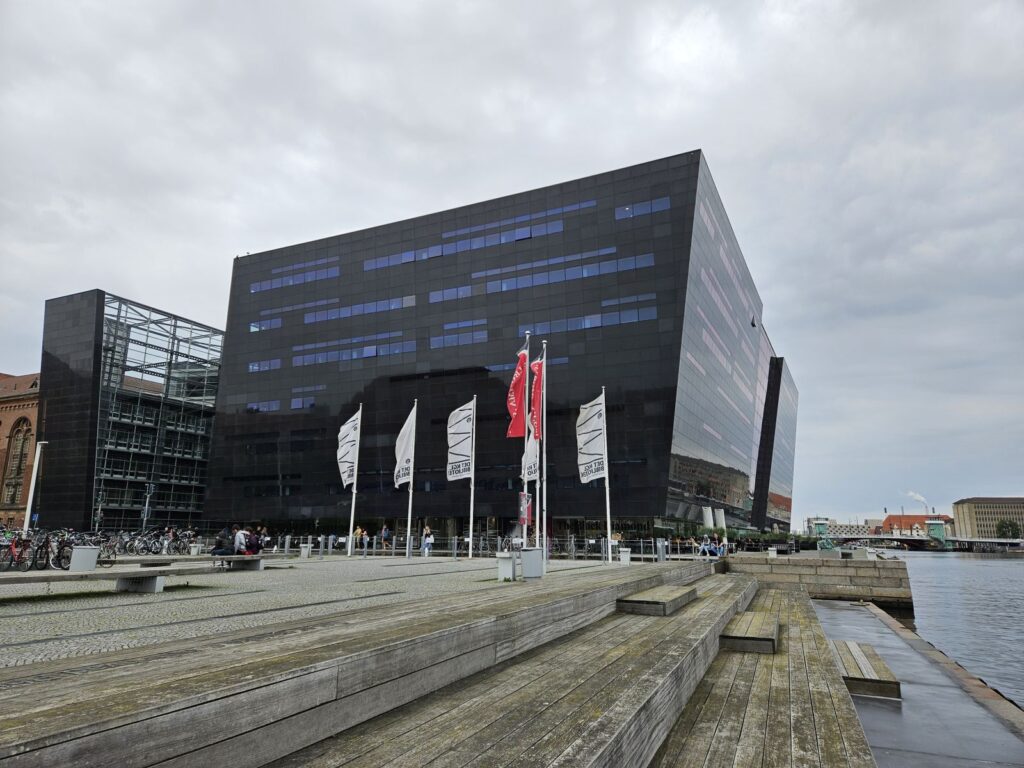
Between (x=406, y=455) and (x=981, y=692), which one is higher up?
(x=406, y=455)

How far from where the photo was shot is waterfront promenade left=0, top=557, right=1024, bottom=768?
9.48ft

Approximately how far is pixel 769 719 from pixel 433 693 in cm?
281

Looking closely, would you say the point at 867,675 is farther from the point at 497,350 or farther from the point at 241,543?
the point at 497,350

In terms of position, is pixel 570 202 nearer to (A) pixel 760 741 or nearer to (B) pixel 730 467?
(B) pixel 730 467

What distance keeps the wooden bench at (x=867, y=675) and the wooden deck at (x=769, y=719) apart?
8.35 feet

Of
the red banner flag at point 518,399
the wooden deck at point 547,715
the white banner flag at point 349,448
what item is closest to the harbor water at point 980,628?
the wooden deck at point 547,715

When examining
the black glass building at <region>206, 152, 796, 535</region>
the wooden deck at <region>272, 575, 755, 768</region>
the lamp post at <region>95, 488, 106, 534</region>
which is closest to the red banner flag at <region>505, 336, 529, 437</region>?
the wooden deck at <region>272, 575, 755, 768</region>

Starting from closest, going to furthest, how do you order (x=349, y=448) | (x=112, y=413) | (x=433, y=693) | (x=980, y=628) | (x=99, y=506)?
1. (x=433, y=693)
2. (x=980, y=628)
3. (x=349, y=448)
4. (x=99, y=506)
5. (x=112, y=413)

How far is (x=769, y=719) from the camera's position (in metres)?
5.38

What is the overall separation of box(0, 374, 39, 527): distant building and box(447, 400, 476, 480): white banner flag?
71985 mm

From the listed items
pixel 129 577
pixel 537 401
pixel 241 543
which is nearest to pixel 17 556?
pixel 241 543

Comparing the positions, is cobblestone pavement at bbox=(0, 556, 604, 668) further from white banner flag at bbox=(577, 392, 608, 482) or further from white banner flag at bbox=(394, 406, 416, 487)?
white banner flag at bbox=(394, 406, 416, 487)

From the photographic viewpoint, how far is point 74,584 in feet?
51.3

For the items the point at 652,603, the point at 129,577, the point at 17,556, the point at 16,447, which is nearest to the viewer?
the point at 652,603
